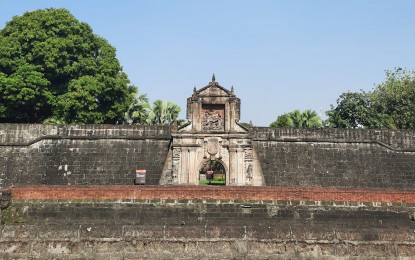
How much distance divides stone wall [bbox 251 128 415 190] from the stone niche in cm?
72

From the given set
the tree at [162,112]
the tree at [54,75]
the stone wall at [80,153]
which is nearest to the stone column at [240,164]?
the stone wall at [80,153]

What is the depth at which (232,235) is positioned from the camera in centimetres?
844

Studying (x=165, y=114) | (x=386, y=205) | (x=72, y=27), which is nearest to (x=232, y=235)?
(x=386, y=205)

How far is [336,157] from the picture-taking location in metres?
15.6

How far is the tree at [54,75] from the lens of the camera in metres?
19.6

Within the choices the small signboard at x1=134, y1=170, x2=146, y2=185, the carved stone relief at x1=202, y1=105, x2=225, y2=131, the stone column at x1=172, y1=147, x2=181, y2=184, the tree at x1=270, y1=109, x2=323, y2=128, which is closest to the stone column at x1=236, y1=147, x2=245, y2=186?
the carved stone relief at x1=202, y1=105, x2=225, y2=131

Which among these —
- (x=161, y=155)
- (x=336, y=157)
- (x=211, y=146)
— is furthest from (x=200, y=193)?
(x=336, y=157)

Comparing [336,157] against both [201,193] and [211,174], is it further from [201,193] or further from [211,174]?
[211,174]

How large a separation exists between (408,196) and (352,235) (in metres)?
4.72

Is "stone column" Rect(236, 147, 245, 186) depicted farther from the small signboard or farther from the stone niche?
the small signboard

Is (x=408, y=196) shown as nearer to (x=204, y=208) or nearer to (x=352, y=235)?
(x=352, y=235)

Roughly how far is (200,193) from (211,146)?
358 cm

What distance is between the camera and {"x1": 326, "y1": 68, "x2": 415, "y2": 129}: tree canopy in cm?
A: 2552

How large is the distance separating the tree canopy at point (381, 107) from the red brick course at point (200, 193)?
1518 cm
